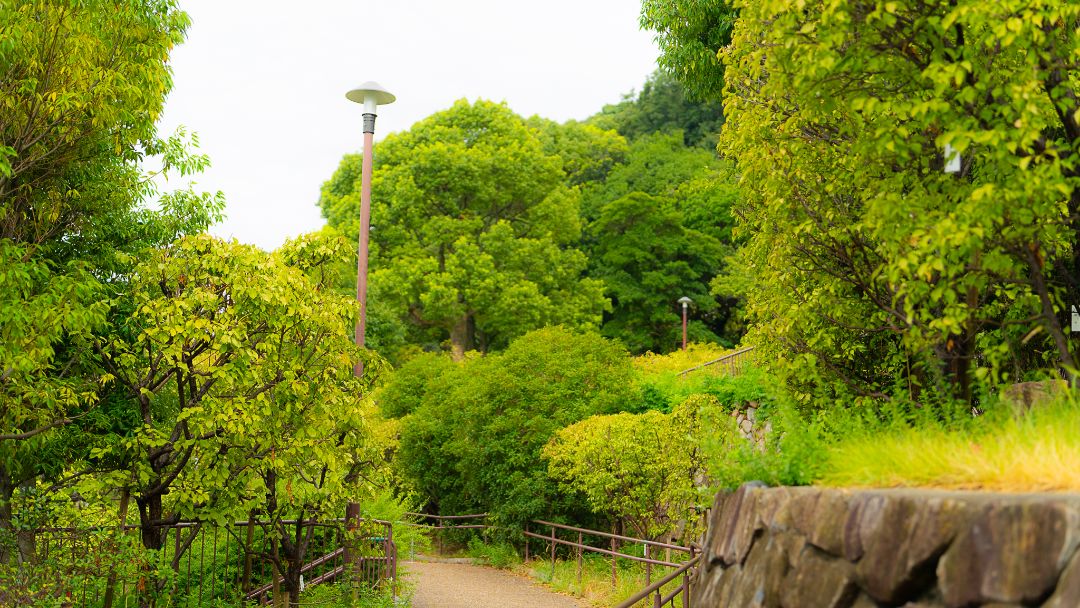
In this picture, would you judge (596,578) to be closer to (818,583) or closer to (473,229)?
(818,583)

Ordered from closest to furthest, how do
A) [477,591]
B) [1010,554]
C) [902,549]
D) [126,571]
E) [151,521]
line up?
[1010,554], [902,549], [126,571], [151,521], [477,591]

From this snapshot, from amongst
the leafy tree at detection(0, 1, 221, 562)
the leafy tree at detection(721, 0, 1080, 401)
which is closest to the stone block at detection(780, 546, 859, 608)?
the leafy tree at detection(721, 0, 1080, 401)

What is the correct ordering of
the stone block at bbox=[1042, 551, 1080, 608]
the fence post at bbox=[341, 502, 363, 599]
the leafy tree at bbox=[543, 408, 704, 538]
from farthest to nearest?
the leafy tree at bbox=[543, 408, 704, 538]
the fence post at bbox=[341, 502, 363, 599]
the stone block at bbox=[1042, 551, 1080, 608]

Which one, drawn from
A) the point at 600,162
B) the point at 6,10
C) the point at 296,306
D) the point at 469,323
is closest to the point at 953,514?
the point at 296,306

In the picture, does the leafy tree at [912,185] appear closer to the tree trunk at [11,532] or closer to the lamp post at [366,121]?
the lamp post at [366,121]

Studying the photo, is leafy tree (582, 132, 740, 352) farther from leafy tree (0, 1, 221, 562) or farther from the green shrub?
leafy tree (0, 1, 221, 562)

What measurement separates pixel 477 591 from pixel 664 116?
35469 mm

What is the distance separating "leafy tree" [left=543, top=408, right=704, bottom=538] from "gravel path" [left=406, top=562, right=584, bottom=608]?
1.85 meters

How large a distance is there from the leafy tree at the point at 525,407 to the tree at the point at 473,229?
34.7 ft

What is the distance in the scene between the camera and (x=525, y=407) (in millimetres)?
18406

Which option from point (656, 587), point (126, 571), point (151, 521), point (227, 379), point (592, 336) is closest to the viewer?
point (656, 587)

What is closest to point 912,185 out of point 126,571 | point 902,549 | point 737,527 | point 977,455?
point 977,455

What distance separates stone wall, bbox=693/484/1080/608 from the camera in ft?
11.2

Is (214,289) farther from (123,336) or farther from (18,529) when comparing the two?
(18,529)
